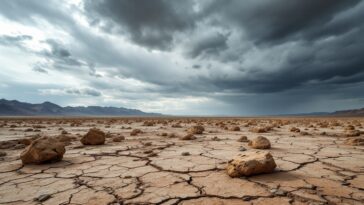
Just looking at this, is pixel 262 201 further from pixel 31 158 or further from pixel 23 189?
pixel 31 158

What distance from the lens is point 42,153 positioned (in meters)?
4.20

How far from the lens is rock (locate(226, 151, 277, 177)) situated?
3158 mm

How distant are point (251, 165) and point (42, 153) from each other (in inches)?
134

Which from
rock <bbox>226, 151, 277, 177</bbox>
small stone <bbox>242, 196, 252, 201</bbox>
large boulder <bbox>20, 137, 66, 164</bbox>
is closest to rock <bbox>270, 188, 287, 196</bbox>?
small stone <bbox>242, 196, 252, 201</bbox>

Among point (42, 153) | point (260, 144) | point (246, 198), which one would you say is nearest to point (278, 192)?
point (246, 198)

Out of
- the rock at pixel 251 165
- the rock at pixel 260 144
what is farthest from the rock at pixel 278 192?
the rock at pixel 260 144

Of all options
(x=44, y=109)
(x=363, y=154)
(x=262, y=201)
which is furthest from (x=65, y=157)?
(x=44, y=109)

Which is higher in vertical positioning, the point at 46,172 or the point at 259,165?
the point at 259,165

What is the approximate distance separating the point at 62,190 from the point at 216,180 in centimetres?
186

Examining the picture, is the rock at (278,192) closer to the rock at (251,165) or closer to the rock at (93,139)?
the rock at (251,165)

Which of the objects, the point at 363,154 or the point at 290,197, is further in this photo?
the point at 363,154

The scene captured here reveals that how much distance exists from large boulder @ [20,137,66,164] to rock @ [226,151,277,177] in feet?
9.94

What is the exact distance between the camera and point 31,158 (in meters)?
4.25

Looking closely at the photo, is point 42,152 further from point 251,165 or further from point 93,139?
point 251,165
